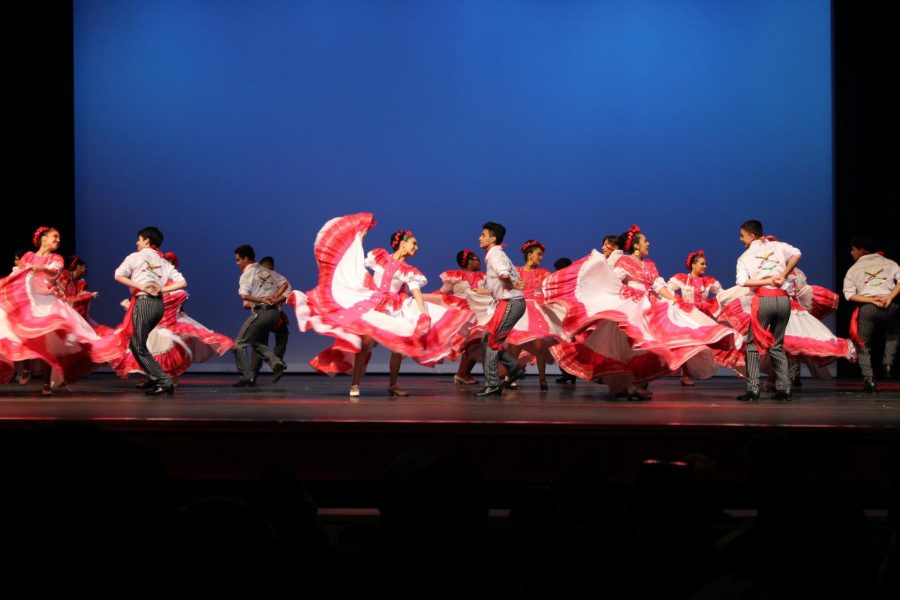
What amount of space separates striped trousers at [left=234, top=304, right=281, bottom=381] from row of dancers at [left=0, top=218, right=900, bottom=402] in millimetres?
935

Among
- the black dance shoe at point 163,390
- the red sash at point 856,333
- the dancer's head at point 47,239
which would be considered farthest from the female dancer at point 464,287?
the dancer's head at point 47,239

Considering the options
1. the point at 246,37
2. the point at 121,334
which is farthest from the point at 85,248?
the point at 121,334

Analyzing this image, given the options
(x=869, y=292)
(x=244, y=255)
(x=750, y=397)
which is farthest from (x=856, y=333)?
(x=244, y=255)

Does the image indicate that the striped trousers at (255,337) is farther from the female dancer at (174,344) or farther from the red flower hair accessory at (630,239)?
the red flower hair accessory at (630,239)

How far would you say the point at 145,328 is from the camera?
8031mm

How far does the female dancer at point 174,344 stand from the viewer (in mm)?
9273

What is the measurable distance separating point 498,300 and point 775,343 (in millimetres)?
2248

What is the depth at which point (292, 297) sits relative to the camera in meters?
7.88

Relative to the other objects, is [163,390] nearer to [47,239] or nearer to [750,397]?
[47,239]

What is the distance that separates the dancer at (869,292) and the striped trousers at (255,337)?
5.37 meters

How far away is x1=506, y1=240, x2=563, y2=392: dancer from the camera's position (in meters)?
8.96

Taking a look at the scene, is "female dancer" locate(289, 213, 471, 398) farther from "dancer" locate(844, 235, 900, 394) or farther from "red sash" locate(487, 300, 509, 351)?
"dancer" locate(844, 235, 900, 394)

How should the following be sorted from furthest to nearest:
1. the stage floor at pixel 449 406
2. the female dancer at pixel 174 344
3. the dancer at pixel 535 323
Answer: the female dancer at pixel 174 344 → the dancer at pixel 535 323 → the stage floor at pixel 449 406

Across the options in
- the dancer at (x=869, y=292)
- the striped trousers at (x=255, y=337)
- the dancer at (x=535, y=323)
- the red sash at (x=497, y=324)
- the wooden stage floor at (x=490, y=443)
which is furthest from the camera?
the striped trousers at (x=255, y=337)
